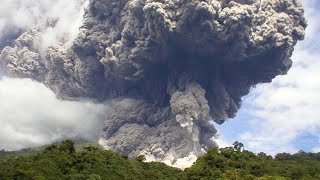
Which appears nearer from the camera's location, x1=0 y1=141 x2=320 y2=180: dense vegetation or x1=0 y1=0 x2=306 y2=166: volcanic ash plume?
x1=0 y1=141 x2=320 y2=180: dense vegetation

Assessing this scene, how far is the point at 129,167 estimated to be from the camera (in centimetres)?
4794

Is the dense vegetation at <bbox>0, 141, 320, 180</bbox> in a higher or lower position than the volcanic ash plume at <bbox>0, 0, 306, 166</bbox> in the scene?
lower

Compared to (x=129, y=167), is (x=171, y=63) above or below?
above

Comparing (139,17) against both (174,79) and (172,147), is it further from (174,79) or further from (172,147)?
(172,147)

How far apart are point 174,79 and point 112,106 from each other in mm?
16280

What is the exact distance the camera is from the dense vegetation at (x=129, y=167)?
38.0m

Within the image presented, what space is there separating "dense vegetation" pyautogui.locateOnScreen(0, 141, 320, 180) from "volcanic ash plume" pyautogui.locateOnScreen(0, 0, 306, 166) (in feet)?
111

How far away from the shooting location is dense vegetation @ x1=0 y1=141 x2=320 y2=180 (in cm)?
3803

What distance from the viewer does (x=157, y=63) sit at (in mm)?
94312

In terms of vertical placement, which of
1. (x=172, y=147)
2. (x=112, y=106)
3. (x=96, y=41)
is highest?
(x=96, y=41)

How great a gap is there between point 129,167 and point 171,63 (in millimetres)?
49108

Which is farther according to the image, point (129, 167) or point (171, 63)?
point (171, 63)

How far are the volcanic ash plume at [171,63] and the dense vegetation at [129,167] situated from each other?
111 ft

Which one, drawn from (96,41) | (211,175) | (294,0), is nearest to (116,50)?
(96,41)
